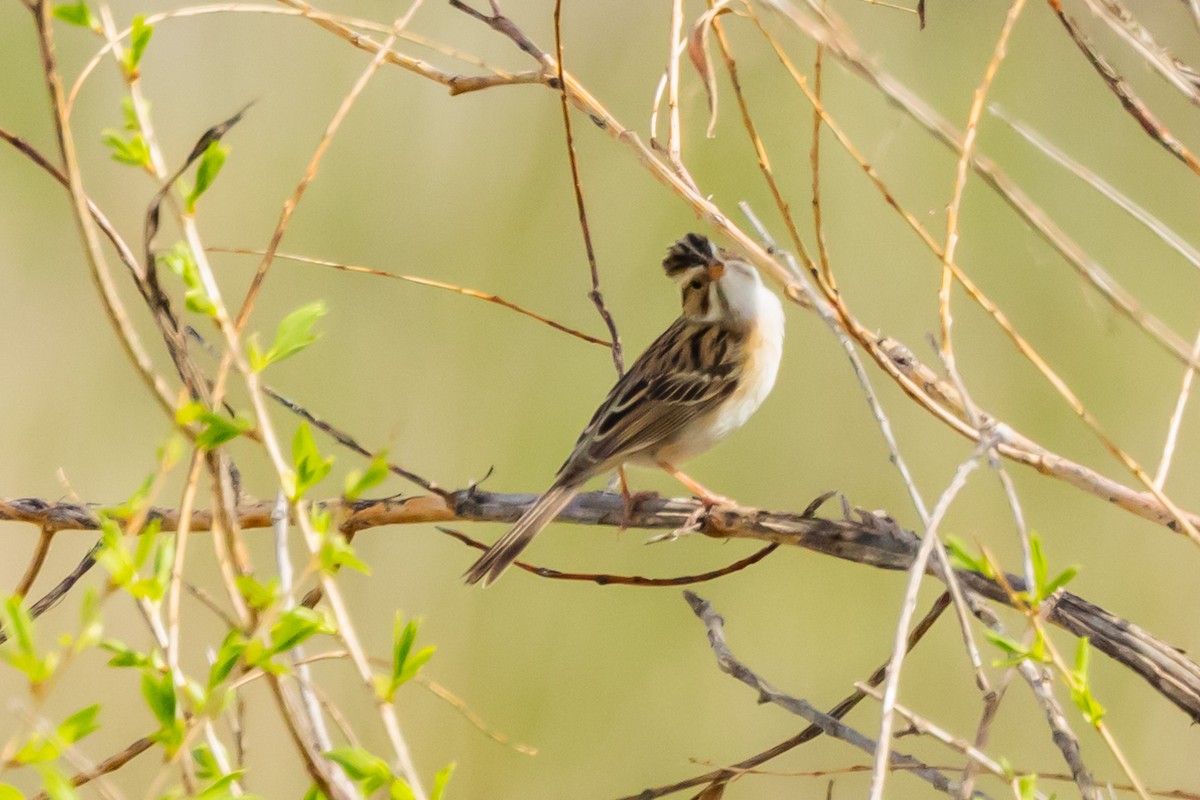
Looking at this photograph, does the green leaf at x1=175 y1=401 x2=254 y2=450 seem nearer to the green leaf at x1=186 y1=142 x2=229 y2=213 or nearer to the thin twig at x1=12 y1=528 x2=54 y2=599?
the green leaf at x1=186 y1=142 x2=229 y2=213

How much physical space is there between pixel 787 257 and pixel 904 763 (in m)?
0.75

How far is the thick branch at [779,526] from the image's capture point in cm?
195

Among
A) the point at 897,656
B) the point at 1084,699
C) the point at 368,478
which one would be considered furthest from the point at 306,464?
the point at 1084,699

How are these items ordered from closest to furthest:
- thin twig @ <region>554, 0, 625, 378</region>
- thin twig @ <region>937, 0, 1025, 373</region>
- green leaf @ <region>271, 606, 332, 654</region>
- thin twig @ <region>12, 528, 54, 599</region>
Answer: green leaf @ <region>271, 606, 332, 654</region> < thin twig @ <region>937, 0, 1025, 373</region> < thin twig @ <region>12, 528, 54, 599</region> < thin twig @ <region>554, 0, 625, 378</region>

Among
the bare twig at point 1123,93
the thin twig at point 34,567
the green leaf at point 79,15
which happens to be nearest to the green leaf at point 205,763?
the thin twig at point 34,567

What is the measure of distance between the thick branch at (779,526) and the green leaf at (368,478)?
26.5 inches

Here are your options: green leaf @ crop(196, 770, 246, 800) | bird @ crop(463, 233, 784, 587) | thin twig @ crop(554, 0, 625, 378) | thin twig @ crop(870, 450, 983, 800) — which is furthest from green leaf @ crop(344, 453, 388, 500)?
bird @ crop(463, 233, 784, 587)

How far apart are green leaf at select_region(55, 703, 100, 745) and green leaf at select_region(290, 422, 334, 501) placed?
0.27m

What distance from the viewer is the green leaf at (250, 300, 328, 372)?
1234 mm

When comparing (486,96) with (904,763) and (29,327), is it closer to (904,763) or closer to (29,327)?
(29,327)

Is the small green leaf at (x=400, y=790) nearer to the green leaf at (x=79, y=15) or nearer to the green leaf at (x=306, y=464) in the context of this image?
the green leaf at (x=306, y=464)

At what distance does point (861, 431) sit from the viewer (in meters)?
4.23

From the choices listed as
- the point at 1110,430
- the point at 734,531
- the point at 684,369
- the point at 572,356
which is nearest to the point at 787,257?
the point at 734,531

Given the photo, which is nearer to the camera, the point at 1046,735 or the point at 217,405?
the point at 217,405
